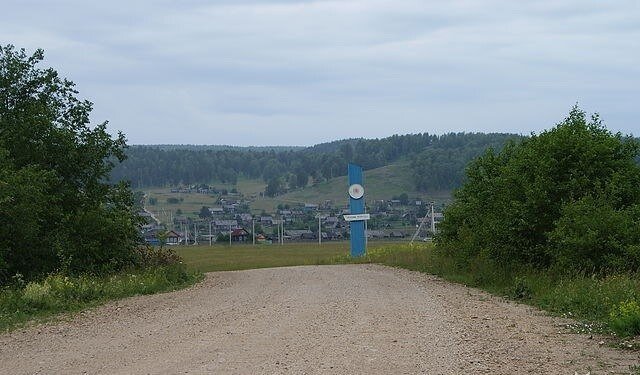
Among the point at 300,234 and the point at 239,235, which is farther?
the point at 300,234

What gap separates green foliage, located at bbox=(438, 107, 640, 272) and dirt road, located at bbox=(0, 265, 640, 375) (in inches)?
127

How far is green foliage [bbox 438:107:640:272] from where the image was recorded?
68.9 ft

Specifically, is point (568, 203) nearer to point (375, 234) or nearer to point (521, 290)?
point (521, 290)

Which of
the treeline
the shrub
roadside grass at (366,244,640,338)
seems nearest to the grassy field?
roadside grass at (366,244,640,338)

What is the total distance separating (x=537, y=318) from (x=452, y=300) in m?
3.75

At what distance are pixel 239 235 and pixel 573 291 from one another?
3653 inches

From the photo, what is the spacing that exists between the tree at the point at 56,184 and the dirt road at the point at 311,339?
22.8 ft

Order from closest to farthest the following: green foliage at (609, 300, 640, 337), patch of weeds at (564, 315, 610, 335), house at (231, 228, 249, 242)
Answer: green foliage at (609, 300, 640, 337), patch of weeds at (564, 315, 610, 335), house at (231, 228, 249, 242)

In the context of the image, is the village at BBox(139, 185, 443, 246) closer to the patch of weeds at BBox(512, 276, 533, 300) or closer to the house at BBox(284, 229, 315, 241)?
the house at BBox(284, 229, 315, 241)

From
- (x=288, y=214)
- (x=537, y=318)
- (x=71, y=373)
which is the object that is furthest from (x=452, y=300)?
(x=288, y=214)

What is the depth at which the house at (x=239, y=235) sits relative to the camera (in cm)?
10738

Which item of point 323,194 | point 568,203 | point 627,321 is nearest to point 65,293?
point 627,321

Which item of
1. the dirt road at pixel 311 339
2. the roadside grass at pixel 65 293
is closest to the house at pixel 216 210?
the roadside grass at pixel 65 293

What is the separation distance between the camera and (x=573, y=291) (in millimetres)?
17828
